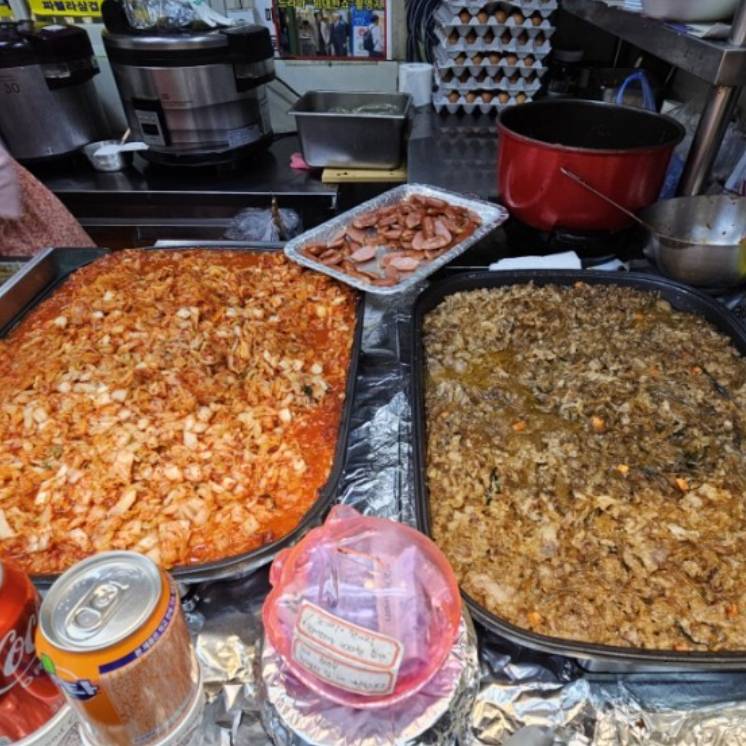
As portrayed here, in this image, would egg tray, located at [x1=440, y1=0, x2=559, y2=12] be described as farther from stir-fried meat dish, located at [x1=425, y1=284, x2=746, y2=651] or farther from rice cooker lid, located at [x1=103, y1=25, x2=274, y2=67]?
stir-fried meat dish, located at [x1=425, y1=284, x2=746, y2=651]

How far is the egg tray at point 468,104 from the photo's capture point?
3014 mm

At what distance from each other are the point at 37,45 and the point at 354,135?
153 centimetres

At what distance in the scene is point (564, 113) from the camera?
203 cm

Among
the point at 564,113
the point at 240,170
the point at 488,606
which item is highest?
the point at 564,113

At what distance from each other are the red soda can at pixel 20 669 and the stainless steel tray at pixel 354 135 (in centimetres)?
262

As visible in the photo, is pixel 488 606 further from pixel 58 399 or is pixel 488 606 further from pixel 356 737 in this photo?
pixel 58 399

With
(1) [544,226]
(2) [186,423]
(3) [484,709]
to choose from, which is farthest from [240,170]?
(3) [484,709]

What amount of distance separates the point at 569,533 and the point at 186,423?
87 centimetres

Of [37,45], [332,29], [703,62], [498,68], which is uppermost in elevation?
[703,62]

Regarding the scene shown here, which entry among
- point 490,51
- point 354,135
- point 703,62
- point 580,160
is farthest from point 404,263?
point 490,51

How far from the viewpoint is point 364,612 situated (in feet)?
2.34

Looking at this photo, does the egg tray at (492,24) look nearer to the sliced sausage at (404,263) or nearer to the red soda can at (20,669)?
the sliced sausage at (404,263)

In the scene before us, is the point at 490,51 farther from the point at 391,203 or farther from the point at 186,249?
the point at 186,249

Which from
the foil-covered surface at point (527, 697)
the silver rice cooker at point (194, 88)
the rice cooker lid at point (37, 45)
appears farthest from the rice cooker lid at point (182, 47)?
the foil-covered surface at point (527, 697)
